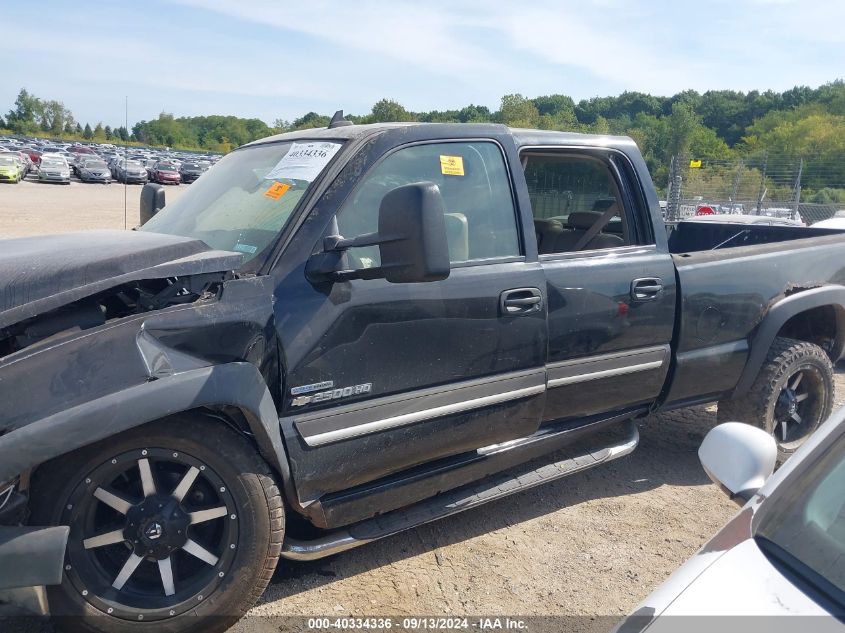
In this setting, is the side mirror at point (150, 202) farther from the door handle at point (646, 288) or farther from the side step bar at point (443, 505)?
the door handle at point (646, 288)

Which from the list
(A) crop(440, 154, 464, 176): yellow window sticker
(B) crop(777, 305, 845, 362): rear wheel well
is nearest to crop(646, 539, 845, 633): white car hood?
(A) crop(440, 154, 464, 176): yellow window sticker

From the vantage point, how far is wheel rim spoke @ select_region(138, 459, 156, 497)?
2.43m

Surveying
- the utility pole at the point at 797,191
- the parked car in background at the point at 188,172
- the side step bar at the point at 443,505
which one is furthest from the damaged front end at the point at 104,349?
the parked car in background at the point at 188,172

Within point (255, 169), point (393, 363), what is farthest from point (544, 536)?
point (255, 169)

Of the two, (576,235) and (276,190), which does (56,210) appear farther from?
(276,190)

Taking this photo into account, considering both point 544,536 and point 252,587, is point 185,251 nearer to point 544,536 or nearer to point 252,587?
point 252,587

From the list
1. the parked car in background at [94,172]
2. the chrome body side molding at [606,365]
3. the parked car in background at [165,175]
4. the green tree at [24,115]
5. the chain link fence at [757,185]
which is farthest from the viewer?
the green tree at [24,115]

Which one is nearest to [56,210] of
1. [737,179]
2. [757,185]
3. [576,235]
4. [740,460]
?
[737,179]

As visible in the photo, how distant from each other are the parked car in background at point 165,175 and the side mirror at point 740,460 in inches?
1764

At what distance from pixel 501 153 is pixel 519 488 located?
167cm

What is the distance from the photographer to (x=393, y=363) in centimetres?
297

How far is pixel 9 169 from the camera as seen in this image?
36.7 meters

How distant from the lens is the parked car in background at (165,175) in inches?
1706

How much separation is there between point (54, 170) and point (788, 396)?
42505mm
